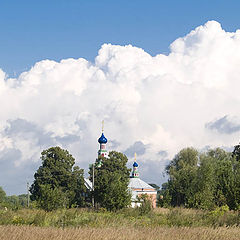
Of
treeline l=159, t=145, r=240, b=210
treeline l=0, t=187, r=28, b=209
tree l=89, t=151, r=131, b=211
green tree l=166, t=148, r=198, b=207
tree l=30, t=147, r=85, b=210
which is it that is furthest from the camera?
tree l=30, t=147, r=85, b=210

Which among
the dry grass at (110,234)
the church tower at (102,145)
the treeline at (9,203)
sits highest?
the church tower at (102,145)

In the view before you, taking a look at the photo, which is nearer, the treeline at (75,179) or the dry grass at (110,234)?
the dry grass at (110,234)

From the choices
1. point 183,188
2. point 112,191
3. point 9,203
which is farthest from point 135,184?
point 9,203

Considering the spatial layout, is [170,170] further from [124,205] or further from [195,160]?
[124,205]

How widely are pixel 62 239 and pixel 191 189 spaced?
108 feet

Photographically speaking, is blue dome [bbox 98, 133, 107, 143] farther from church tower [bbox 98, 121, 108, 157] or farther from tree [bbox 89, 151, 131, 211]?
tree [bbox 89, 151, 131, 211]

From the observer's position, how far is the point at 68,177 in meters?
61.1

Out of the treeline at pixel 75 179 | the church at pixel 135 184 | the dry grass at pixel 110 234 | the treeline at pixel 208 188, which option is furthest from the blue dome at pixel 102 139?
the dry grass at pixel 110 234

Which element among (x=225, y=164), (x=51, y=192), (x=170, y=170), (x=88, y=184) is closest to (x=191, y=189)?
(x=225, y=164)

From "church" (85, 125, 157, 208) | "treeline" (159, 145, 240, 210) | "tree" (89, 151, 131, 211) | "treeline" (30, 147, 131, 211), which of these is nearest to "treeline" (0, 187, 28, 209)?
"treeline" (30, 147, 131, 211)

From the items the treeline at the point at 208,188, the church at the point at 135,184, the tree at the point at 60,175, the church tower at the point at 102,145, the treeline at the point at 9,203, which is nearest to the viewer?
the treeline at the point at 9,203

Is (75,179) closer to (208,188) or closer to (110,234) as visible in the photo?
(208,188)

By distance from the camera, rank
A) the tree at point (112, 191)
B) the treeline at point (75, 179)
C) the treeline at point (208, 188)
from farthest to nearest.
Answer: the treeline at point (75, 179)
the tree at point (112, 191)
the treeline at point (208, 188)

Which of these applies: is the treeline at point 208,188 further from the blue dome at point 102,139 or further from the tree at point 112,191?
the blue dome at point 102,139
